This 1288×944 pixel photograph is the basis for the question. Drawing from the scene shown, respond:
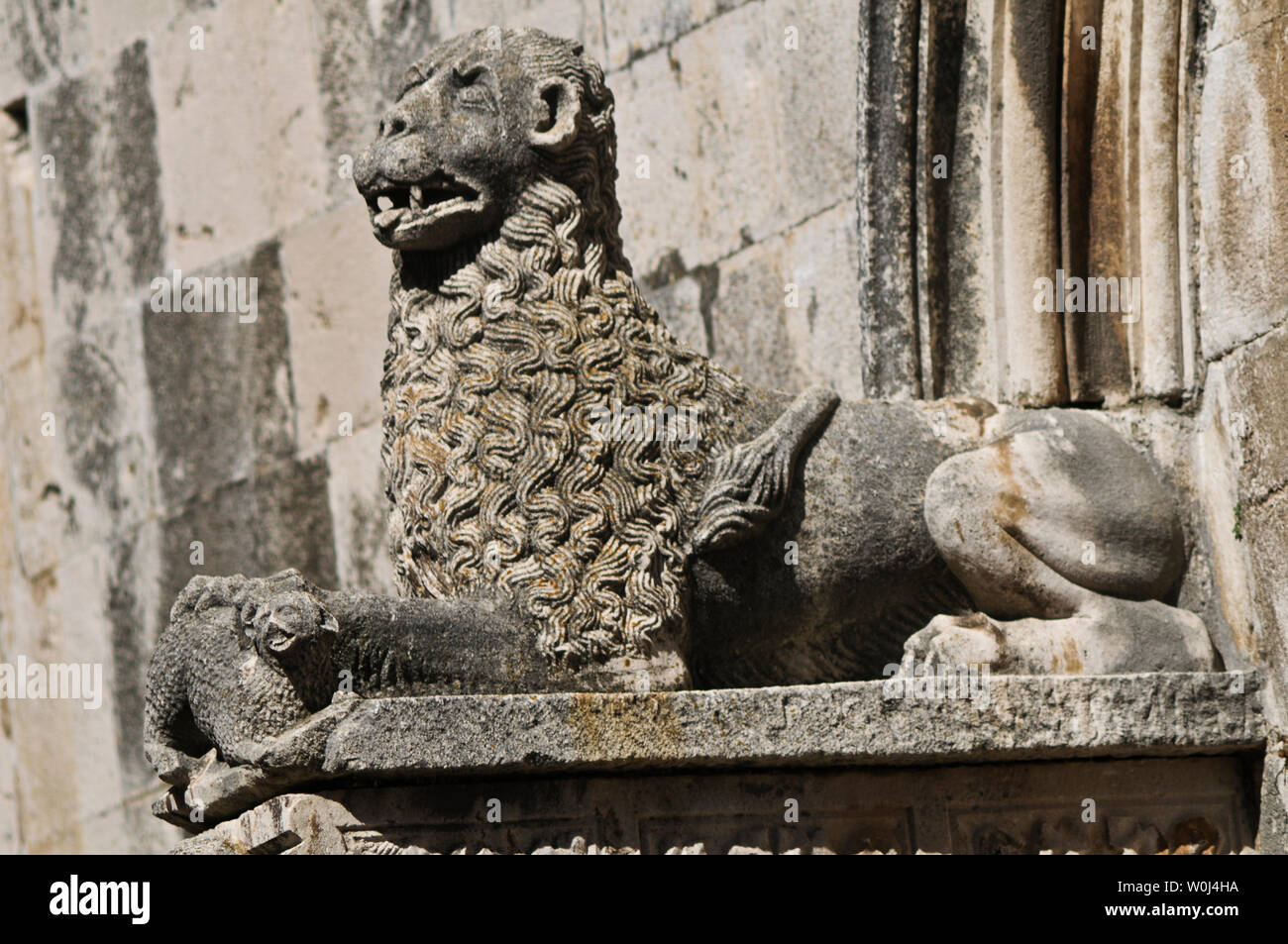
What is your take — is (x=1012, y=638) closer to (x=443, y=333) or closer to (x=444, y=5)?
(x=443, y=333)

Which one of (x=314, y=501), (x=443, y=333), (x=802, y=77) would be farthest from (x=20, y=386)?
(x=443, y=333)

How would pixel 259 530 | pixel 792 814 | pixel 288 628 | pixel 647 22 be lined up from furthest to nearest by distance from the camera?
1. pixel 259 530
2. pixel 647 22
3. pixel 792 814
4. pixel 288 628

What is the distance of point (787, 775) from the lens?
12.5 feet

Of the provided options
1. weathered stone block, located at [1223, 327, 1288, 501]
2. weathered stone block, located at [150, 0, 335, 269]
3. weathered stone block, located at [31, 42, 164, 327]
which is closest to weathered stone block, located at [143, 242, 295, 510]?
weathered stone block, located at [150, 0, 335, 269]

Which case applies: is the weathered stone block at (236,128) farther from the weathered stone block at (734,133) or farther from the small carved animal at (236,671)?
the small carved animal at (236,671)

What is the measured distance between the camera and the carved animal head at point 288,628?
3496mm

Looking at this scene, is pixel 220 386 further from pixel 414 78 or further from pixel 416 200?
pixel 416 200

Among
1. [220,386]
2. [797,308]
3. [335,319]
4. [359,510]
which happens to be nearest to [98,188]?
[220,386]

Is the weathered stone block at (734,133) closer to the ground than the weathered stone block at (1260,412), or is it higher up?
higher up

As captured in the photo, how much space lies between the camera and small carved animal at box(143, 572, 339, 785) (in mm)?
3484

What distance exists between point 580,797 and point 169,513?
3939 millimetres

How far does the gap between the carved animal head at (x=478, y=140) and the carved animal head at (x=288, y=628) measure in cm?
84

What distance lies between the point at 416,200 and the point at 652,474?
641mm

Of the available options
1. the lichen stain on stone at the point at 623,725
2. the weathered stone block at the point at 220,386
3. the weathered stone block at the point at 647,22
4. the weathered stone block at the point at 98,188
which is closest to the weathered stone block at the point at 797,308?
the weathered stone block at the point at 647,22
